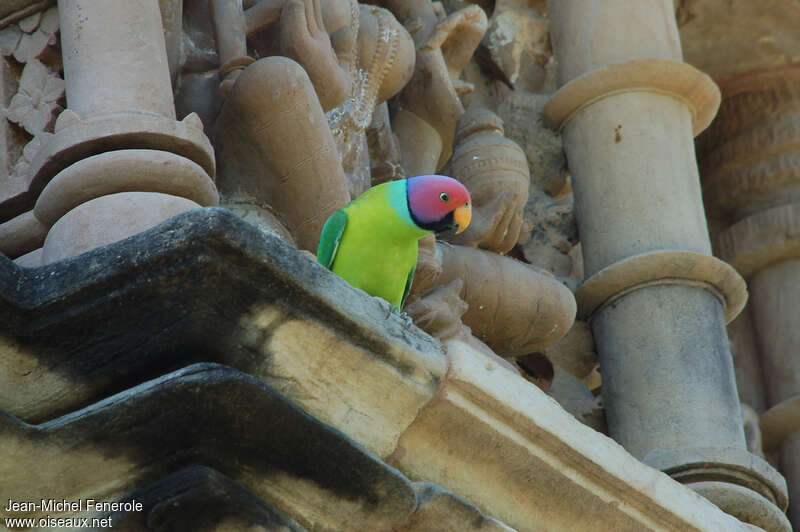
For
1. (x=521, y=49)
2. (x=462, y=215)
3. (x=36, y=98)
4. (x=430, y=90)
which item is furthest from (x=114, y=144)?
(x=521, y=49)

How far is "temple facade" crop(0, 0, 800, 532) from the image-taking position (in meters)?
2.90

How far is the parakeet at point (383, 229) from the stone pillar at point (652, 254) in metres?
1.32

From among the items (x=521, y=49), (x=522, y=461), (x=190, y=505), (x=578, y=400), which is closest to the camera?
(x=190, y=505)

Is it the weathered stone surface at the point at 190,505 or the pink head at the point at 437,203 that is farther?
the pink head at the point at 437,203

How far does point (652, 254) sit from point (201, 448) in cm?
261

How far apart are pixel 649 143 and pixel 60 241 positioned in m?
2.76

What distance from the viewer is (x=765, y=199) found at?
22.3 feet

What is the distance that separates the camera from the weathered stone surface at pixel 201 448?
9.34ft

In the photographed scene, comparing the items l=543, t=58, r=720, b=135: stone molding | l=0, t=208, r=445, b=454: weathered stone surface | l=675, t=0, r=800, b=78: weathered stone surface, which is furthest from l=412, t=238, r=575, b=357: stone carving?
l=675, t=0, r=800, b=78: weathered stone surface

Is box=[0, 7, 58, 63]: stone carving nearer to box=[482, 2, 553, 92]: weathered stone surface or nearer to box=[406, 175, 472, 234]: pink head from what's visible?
box=[406, 175, 472, 234]: pink head

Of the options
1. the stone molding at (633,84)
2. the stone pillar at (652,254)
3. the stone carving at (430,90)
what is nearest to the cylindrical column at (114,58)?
the stone carving at (430,90)

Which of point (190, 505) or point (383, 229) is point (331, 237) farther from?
point (190, 505)

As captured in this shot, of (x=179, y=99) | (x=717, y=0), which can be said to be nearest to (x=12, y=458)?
(x=179, y=99)

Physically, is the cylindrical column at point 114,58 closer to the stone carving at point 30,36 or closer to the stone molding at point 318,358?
the stone carving at point 30,36
